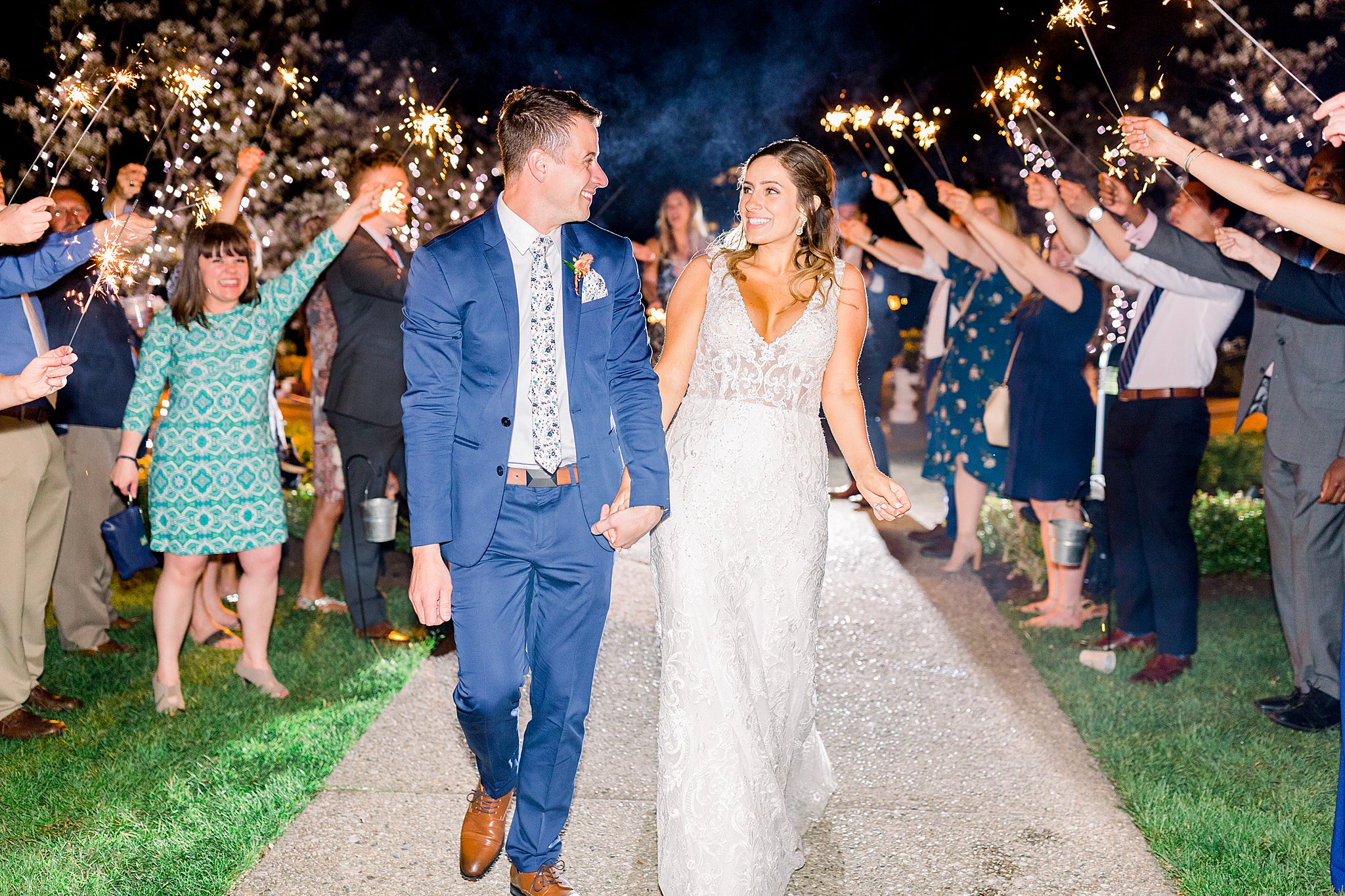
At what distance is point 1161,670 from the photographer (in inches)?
217

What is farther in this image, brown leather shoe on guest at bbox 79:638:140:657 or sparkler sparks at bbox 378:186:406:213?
brown leather shoe on guest at bbox 79:638:140:657

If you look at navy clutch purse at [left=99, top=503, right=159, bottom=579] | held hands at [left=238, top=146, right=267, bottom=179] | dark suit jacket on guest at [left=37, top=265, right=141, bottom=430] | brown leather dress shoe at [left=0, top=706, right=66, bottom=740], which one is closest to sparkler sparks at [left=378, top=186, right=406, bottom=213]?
held hands at [left=238, top=146, right=267, bottom=179]

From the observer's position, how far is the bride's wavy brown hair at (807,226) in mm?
3670

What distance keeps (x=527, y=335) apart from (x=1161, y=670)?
Answer: 3.96 m

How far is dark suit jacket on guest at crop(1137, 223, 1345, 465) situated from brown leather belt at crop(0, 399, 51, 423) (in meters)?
4.92

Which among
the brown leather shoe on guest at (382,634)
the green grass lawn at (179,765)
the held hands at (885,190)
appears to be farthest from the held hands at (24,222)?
the held hands at (885,190)

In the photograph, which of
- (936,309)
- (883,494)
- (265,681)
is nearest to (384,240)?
(265,681)

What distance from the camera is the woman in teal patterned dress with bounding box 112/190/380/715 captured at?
15.6 ft

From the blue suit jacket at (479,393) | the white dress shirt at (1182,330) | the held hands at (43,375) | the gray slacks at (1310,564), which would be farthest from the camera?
the white dress shirt at (1182,330)

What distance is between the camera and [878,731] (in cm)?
479

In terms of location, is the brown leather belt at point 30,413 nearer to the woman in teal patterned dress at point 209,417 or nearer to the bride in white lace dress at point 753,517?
the woman in teal patterned dress at point 209,417

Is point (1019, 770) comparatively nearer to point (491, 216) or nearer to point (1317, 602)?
point (1317, 602)

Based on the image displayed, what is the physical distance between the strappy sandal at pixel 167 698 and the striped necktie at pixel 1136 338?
4.82 m

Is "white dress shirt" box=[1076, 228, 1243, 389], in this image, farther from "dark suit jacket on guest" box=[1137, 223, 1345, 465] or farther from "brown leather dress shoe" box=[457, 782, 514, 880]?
"brown leather dress shoe" box=[457, 782, 514, 880]
